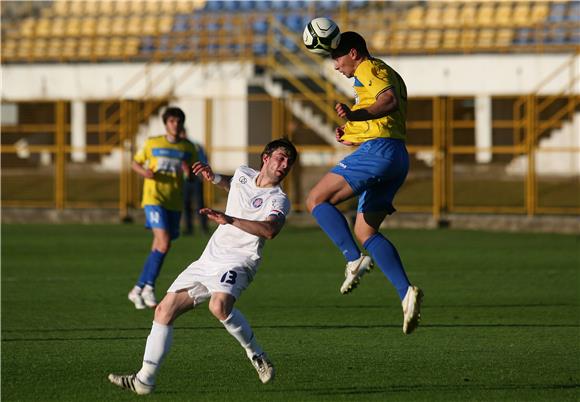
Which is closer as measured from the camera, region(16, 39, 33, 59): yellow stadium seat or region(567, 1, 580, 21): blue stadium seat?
region(567, 1, 580, 21): blue stadium seat

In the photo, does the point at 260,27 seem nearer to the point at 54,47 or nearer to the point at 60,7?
the point at 54,47

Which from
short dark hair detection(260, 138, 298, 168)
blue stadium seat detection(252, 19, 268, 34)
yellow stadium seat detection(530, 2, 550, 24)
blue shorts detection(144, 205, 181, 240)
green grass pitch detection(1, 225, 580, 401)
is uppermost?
yellow stadium seat detection(530, 2, 550, 24)

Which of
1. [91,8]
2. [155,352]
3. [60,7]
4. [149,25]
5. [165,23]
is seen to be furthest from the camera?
[60,7]

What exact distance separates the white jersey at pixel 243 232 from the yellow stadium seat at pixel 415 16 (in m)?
29.7

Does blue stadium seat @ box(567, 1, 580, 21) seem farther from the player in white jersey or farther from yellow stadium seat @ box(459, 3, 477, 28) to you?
the player in white jersey

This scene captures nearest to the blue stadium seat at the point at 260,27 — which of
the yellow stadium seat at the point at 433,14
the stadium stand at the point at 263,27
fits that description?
the stadium stand at the point at 263,27

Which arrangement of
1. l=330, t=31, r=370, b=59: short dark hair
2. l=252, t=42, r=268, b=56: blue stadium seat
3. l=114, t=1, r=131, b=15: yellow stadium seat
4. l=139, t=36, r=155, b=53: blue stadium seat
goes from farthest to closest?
l=114, t=1, r=131, b=15: yellow stadium seat → l=139, t=36, r=155, b=53: blue stadium seat → l=252, t=42, r=268, b=56: blue stadium seat → l=330, t=31, r=370, b=59: short dark hair

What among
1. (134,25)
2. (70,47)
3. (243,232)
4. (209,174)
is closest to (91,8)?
(134,25)

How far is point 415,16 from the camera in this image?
38.0 m

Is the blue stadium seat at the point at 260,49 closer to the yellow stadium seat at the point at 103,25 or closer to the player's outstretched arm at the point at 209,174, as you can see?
the yellow stadium seat at the point at 103,25

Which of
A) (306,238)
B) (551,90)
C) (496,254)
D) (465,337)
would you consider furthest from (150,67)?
(465,337)

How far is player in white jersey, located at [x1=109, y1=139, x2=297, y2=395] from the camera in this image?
7688 millimetres

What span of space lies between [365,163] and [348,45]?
0.87 m

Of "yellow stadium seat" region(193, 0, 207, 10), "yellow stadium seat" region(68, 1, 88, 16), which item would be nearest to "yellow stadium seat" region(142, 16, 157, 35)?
"yellow stadium seat" region(193, 0, 207, 10)
